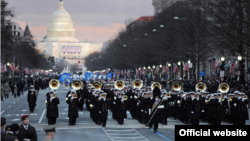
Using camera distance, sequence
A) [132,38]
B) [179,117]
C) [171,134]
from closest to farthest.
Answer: [171,134] < [179,117] < [132,38]

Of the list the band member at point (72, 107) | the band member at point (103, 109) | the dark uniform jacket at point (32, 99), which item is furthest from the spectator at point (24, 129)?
the dark uniform jacket at point (32, 99)

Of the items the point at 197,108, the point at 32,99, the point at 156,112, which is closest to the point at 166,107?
the point at 197,108

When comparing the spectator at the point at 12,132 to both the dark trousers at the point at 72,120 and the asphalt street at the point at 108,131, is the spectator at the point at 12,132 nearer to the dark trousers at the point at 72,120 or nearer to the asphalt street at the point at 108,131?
the asphalt street at the point at 108,131

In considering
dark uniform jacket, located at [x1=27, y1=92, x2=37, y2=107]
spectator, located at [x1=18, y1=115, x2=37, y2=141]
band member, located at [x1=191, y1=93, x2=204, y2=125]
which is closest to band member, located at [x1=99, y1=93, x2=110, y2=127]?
band member, located at [x1=191, y1=93, x2=204, y2=125]

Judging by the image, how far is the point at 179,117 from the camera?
29375 mm

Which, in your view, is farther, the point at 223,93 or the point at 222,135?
the point at 223,93

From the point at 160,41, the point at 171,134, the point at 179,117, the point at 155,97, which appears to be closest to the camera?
the point at 171,134

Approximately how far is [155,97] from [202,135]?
48.0 ft

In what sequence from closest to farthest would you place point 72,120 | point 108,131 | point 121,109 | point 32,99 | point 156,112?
point 156,112, point 108,131, point 72,120, point 121,109, point 32,99

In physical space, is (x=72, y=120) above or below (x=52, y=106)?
below

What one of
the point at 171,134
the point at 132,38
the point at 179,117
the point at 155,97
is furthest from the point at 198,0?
the point at 132,38

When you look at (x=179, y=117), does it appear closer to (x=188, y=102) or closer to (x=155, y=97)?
(x=188, y=102)

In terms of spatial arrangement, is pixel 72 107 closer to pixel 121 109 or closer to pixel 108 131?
pixel 121 109

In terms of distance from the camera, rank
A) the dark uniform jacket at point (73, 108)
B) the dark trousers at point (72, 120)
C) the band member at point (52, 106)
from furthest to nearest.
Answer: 1. the dark trousers at point (72, 120)
2. the dark uniform jacket at point (73, 108)
3. the band member at point (52, 106)
